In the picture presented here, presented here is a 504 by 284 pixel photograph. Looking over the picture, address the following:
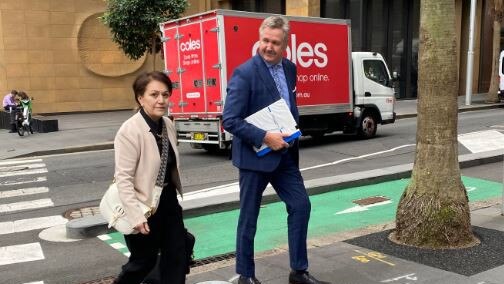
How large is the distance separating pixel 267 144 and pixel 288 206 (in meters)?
0.53

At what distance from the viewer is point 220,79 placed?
11.4 metres

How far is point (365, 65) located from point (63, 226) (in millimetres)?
10015

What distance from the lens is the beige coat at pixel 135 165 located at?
3.11 metres

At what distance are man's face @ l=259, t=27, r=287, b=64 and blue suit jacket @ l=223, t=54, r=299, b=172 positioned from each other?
0.07 metres

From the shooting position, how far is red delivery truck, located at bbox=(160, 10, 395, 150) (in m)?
11.5

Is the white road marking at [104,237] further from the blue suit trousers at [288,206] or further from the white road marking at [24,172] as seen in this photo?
the white road marking at [24,172]

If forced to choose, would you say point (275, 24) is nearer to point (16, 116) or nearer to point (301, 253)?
point (301, 253)

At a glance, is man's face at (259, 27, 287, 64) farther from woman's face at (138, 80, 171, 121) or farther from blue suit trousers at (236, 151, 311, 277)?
woman's face at (138, 80, 171, 121)

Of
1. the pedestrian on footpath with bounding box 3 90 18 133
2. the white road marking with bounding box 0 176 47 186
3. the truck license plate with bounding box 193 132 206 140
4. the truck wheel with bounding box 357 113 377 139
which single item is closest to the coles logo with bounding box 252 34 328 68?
the truck wheel with bounding box 357 113 377 139

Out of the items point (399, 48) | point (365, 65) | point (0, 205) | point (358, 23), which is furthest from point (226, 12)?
point (399, 48)

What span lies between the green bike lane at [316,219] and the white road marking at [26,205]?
232 centimetres

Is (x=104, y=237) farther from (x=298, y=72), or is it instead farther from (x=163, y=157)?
(x=298, y=72)

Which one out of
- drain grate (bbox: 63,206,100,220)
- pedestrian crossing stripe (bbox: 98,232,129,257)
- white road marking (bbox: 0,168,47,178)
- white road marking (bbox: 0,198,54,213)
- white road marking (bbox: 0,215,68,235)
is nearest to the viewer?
pedestrian crossing stripe (bbox: 98,232,129,257)

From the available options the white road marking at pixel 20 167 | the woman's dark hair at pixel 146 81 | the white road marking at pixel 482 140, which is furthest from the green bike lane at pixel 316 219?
the white road marking at pixel 20 167
